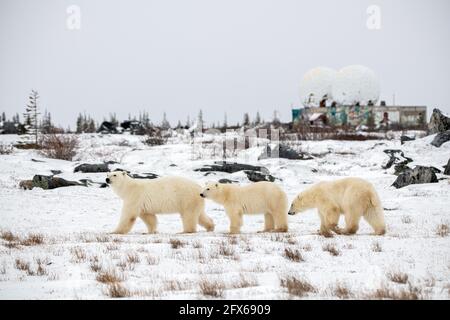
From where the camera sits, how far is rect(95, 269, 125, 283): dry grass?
5.96 meters

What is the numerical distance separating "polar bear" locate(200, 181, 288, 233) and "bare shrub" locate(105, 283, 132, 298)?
15.7 feet

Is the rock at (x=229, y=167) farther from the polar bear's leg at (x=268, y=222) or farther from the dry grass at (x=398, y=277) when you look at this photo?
the dry grass at (x=398, y=277)

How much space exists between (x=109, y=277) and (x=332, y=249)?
303cm

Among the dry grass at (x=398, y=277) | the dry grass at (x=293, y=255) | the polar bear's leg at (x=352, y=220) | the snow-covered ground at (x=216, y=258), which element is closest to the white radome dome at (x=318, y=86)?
the snow-covered ground at (x=216, y=258)

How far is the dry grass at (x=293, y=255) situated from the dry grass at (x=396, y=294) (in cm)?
170

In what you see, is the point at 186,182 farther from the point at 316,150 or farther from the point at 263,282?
the point at 316,150

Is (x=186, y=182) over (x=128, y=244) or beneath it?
over

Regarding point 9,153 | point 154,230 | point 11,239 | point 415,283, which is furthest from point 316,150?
point 415,283

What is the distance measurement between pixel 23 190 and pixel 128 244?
9540mm

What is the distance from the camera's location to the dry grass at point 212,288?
5281mm

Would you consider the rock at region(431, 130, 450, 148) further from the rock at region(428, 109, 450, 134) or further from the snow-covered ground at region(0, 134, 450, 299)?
the snow-covered ground at region(0, 134, 450, 299)

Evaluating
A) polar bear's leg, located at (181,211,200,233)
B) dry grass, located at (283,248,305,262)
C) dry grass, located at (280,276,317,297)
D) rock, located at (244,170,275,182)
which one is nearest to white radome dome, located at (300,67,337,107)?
rock, located at (244,170,275,182)

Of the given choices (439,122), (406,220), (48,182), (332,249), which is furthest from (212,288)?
(439,122)
